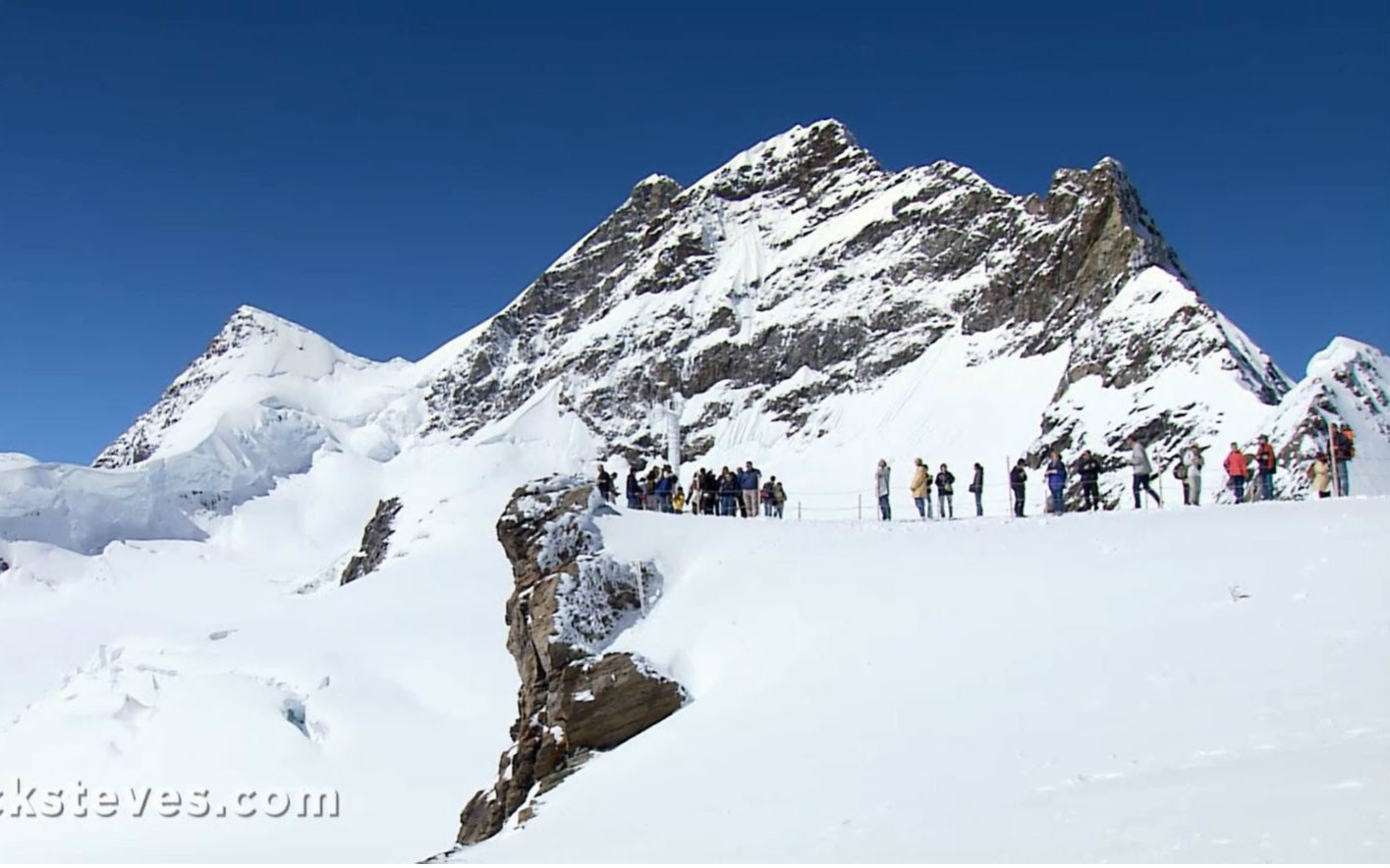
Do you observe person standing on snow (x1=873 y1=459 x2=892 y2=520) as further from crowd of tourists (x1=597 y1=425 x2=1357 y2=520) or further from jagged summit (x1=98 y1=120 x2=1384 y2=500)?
jagged summit (x1=98 y1=120 x2=1384 y2=500)

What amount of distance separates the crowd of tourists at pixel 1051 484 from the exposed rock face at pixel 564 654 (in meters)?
2.63

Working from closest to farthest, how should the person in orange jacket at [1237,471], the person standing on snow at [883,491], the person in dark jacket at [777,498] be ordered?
the person in orange jacket at [1237,471], the person standing on snow at [883,491], the person in dark jacket at [777,498]

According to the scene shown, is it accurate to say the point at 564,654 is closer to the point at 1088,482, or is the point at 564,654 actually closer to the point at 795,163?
the point at 1088,482

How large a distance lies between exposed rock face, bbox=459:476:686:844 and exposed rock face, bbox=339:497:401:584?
45475 millimetres

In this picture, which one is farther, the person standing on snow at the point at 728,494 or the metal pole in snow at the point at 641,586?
the person standing on snow at the point at 728,494

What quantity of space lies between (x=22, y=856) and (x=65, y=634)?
44.2 meters

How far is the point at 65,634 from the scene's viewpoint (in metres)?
59.3

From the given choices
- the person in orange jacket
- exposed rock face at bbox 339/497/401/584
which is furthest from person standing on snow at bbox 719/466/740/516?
exposed rock face at bbox 339/497/401/584

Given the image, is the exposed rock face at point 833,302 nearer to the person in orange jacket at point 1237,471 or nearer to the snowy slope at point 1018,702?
the person in orange jacket at point 1237,471

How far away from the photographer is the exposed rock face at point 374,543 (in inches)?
2608

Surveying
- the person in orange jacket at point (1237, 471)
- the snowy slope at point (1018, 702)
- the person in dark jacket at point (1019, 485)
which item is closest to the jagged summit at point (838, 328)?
the person in orange jacket at point (1237, 471)

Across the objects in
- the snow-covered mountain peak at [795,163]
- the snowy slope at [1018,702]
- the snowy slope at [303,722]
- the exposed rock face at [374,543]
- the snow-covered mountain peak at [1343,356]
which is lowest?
the snowy slope at [303,722]

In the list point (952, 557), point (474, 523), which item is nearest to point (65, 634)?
point (474, 523)

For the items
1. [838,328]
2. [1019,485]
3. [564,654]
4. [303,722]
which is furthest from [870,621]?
[838,328]
